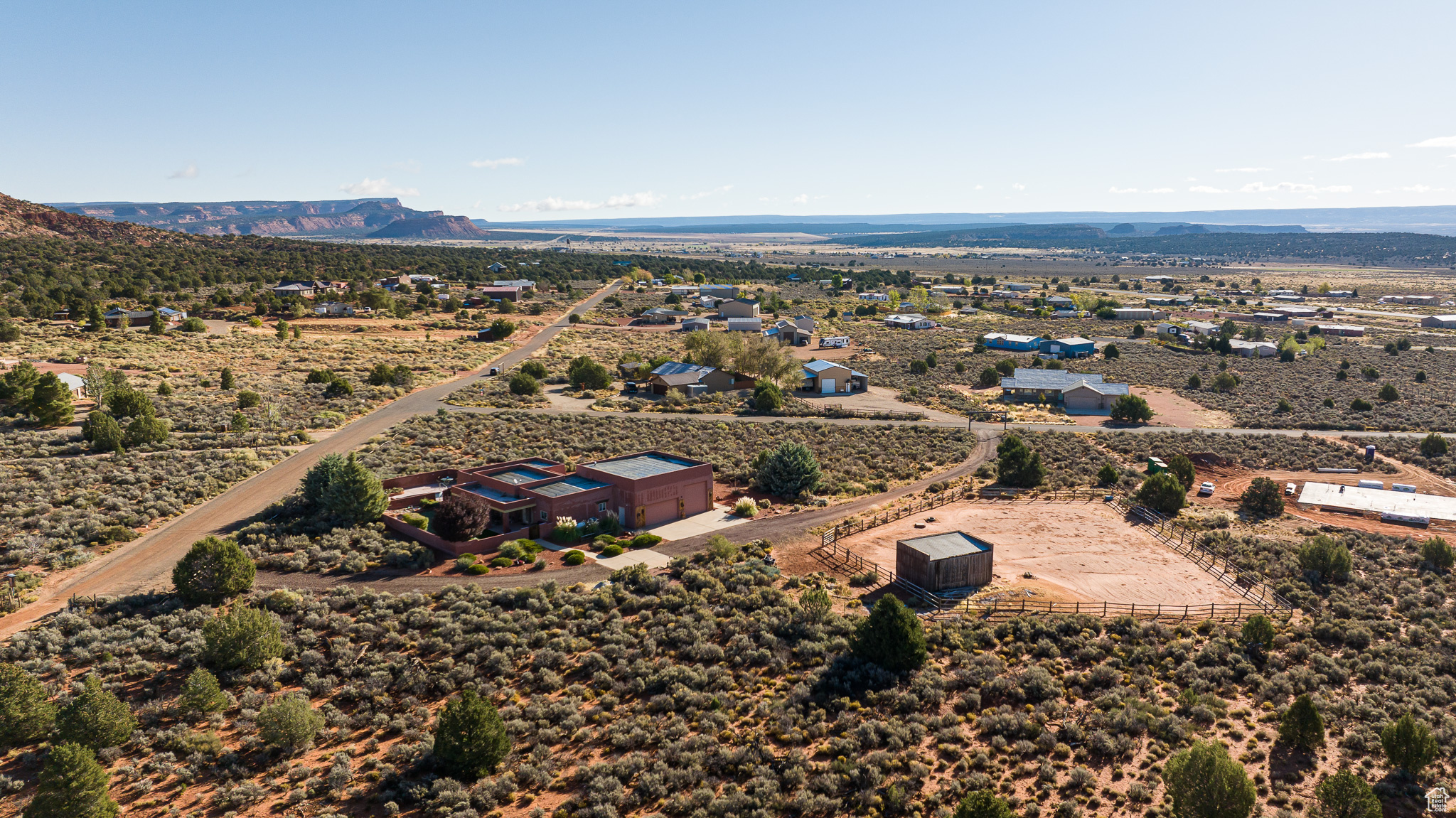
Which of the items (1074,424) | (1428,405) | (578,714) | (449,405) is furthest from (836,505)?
(1428,405)

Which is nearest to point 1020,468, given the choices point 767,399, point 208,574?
point 767,399

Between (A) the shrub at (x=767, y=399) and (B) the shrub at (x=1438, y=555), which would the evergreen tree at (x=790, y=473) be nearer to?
(A) the shrub at (x=767, y=399)

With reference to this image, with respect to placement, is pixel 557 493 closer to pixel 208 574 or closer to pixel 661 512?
pixel 661 512

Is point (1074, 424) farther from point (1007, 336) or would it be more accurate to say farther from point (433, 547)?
point (433, 547)

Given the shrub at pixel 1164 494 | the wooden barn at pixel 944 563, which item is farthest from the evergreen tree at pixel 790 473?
the shrub at pixel 1164 494

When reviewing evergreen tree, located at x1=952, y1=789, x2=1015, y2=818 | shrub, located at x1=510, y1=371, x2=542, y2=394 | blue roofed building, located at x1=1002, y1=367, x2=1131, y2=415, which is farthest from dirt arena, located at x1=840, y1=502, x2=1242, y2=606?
shrub, located at x1=510, y1=371, x2=542, y2=394

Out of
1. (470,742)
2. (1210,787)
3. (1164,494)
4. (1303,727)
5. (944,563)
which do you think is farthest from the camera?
(1164,494)
